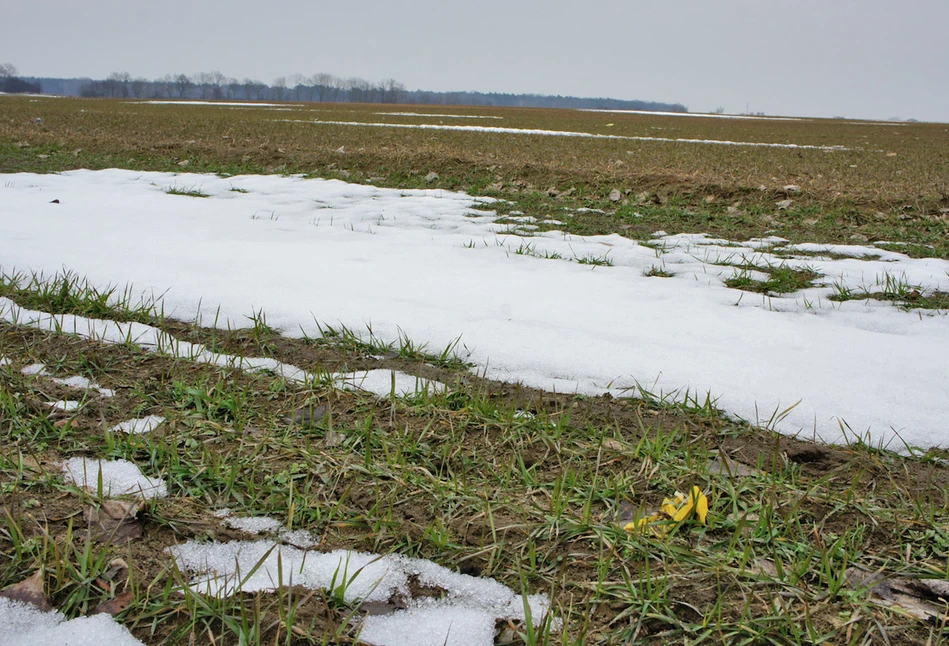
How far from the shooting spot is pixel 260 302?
146 inches

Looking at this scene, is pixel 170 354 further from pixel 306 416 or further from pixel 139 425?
pixel 306 416

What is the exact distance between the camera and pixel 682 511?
6.08 feet

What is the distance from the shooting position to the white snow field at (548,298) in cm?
278

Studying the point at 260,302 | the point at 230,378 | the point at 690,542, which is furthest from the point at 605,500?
the point at 260,302

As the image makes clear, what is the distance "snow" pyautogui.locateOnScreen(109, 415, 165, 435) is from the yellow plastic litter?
63.4 inches

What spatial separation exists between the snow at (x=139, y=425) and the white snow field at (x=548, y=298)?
40.8 inches

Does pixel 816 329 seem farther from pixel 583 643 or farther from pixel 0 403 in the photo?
pixel 0 403

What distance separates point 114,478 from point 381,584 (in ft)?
3.07

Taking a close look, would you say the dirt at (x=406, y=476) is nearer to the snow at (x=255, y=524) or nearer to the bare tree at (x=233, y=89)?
the snow at (x=255, y=524)

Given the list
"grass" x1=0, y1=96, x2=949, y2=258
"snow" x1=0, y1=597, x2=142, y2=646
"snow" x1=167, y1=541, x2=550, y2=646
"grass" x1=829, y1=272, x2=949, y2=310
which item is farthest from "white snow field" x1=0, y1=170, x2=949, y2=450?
"snow" x1=0, y1=597, x2=142, y2=646

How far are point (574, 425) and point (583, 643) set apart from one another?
1.07m

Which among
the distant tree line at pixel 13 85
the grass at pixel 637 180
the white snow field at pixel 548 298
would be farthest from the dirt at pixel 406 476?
the distant tree line at pixel 13 85

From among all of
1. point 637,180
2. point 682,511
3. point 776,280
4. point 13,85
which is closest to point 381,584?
point 682,511

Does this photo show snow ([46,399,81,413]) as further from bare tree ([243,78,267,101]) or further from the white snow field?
bare tree ([243,78,267,101])
